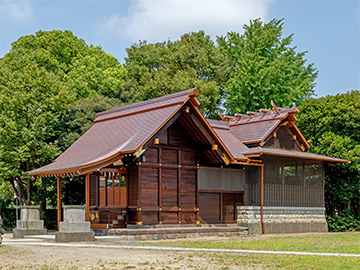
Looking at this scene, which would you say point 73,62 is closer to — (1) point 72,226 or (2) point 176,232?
(2) point 176,232

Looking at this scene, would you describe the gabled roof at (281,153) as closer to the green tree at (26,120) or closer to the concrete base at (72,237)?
the concrete base at (72,237)

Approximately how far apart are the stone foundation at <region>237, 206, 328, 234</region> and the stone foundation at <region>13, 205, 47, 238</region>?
10.3 m

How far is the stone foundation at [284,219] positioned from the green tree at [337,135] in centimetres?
322

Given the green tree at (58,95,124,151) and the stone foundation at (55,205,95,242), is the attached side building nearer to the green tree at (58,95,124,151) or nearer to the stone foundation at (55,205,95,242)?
the stone foundation at (55,205,95,242)

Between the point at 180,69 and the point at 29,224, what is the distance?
25600 mm

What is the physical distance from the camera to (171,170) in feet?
87.4


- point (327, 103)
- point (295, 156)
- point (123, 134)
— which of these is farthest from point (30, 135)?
point (327, 103)

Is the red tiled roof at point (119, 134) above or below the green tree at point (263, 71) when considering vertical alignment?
below

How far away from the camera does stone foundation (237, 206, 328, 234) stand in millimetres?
29438

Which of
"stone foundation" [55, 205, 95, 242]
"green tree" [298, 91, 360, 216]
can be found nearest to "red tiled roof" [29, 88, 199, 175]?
"stone foundation" [55, 205, 95, 242]

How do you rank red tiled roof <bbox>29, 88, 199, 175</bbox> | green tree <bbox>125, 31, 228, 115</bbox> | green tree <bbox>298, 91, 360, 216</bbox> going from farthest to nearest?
green tree <bbox>125, 31, 228, 115</bbox> < green tree <bbox>298, 91, 360, 216</bbox> < red tiled roof <bbox>29, 88, 199, 175</bbox>

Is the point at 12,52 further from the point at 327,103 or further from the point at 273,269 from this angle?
the point at 273,269

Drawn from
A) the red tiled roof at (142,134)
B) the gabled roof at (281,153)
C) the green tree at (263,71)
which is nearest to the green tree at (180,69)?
the green tree at (263,71)

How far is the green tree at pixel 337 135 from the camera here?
115 feet
